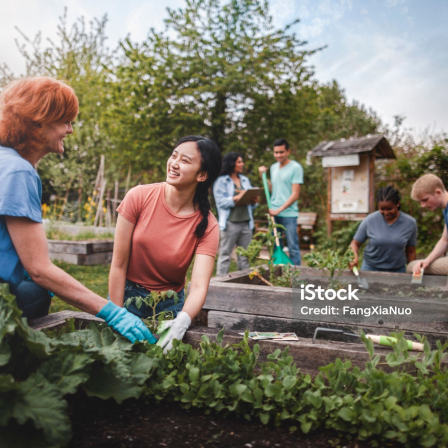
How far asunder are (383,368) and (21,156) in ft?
4.99

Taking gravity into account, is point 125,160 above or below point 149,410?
above

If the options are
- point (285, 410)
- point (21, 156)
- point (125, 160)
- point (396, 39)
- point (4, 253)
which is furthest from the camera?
point (125, 160)

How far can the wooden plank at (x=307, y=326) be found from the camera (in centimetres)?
218

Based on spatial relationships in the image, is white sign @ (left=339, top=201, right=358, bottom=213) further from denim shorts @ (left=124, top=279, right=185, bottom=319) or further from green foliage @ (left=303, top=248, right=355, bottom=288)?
denim shorts @ (left=124, top=279, right=185, bottom=319)

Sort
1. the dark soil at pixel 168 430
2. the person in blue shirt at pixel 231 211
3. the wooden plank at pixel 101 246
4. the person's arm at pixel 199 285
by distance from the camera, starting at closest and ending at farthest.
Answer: the dark soil at pixel 168 430 → the person's arm at pixel 199 285 → the person in blue shirt at pixel 231 211 → the wooden plank at pixel 101 246

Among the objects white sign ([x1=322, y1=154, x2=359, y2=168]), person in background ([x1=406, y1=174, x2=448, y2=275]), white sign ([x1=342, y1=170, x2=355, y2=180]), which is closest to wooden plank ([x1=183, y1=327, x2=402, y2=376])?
person in background ([x1=406, y1=174, x2=448, y2=275])

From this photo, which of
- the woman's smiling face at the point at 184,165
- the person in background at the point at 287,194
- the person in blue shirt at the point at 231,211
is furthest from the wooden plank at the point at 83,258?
the woman's smiling face at the point at 184,165

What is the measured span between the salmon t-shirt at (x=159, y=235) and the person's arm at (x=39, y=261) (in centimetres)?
59

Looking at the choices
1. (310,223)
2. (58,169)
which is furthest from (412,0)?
(58,169)

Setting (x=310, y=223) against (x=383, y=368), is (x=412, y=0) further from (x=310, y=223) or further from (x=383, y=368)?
(x=310, y=223)

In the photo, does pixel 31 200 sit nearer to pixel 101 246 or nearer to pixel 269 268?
pixel 269 268

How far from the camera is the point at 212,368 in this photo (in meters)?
1.29

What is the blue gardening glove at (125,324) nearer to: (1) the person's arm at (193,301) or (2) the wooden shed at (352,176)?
(1) the person's arm at (193,301)

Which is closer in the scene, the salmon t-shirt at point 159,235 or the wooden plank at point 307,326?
the salmon t-shirt at point 159,235
